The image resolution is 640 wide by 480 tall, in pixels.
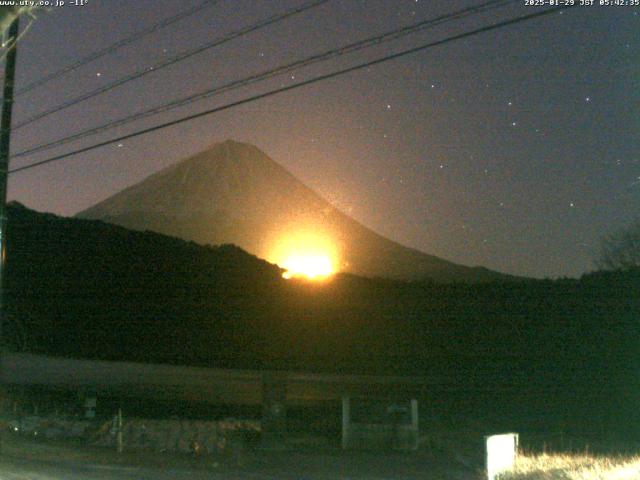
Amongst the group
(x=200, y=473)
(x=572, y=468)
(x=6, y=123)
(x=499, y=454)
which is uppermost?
(x=6, y=123)

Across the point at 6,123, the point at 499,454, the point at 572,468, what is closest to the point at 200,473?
the point at 499,454

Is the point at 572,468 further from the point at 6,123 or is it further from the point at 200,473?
the point at 6,123

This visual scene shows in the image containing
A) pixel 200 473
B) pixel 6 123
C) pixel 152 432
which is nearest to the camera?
pixel 200 473

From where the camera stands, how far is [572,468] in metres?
12.6

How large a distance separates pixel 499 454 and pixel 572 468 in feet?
3.82

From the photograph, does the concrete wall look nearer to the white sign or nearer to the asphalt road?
the asphalt road

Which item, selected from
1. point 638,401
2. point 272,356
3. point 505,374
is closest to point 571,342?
point 505,374

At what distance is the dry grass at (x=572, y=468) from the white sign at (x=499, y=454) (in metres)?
0.14

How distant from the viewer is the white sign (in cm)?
1275

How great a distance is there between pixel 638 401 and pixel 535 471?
16063 millimetres

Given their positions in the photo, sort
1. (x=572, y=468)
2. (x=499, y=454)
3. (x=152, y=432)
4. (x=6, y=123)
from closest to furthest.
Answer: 1. (x=572, y=468)
2. (x=499, y=454)
3. (x=6, y=123)
4. (x=152, y=432)

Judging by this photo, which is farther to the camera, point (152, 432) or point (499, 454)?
point (152, 432)

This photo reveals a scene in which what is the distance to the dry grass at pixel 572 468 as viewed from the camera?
37.7 feet

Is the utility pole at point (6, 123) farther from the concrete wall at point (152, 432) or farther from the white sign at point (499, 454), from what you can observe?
the white sign at point (499, 454)
